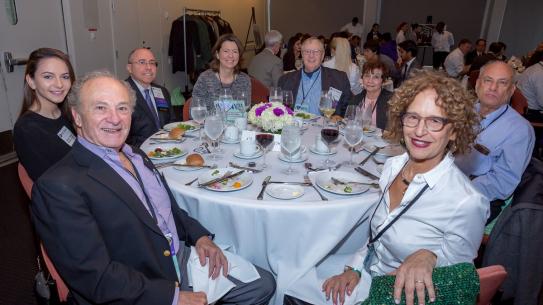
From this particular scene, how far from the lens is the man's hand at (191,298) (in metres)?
1.30

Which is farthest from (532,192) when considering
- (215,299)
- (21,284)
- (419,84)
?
(21,284)

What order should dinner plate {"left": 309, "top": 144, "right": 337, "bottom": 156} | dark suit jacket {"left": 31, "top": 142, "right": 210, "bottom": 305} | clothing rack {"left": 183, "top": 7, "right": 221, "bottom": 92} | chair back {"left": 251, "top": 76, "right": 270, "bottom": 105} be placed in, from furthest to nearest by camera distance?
clothing rack {"left": 183, "top": 7, "right": 221, "bottom": 92}
chair back {"left": 251, "top": 76, "right": 270, "bottom": 105}
dinner plate {"left": 309, "top": 144, "right": 337, "bottom": 156}
dark suit jacket {"left": 31, "top": 142, "right": 210, "bottom": 305}

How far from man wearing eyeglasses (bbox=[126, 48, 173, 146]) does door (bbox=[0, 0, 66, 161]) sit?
2.03 metres

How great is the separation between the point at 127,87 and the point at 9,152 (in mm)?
3993

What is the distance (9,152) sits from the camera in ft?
14.5

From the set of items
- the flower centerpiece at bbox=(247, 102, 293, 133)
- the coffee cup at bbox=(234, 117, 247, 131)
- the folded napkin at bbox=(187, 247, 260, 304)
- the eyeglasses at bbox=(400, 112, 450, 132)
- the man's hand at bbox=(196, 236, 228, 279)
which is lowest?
the folded napkin at bbox=(187, 247, 260, 304)

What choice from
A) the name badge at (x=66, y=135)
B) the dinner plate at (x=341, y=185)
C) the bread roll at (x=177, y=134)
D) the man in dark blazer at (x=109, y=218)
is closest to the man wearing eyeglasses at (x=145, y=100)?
the bread roll at (x=177, y=134)

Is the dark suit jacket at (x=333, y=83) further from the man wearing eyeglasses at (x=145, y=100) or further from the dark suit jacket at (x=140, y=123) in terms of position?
the dark suit jacket at (x=140, y=123)

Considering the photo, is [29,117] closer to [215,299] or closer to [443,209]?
[215,299]

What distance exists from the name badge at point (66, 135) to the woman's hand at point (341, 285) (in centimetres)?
154

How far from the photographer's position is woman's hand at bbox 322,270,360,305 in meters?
1.46

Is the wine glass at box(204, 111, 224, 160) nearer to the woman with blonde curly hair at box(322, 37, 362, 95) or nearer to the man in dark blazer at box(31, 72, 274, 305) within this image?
the man in dark blazer at box(31, 72, 274, 305)

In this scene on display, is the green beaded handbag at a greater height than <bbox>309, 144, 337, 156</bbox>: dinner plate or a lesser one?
greater

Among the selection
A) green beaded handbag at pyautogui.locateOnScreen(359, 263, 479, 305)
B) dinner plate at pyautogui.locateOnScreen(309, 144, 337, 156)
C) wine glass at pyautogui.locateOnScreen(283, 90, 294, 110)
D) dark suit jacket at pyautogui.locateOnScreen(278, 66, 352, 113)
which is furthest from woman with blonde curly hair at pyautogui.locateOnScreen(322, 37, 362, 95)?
green beaded handbag at pyautogui.locateOnScreen(359, 263, 479, 305)
